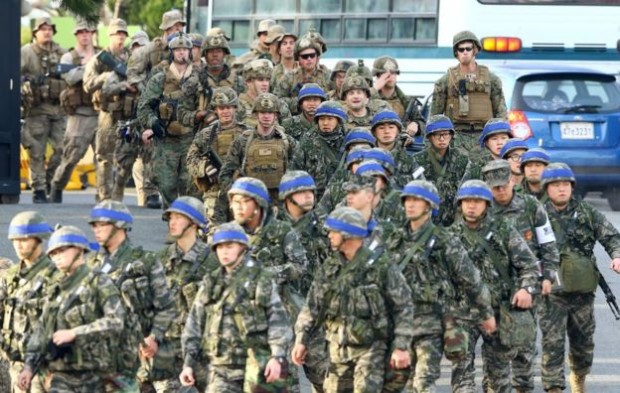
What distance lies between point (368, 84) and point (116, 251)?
6.18 metres

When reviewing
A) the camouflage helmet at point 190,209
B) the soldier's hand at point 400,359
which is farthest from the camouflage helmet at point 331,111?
the soldier's hand at point 400,359

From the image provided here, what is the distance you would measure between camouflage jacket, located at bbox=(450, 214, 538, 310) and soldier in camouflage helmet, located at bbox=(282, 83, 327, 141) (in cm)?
377

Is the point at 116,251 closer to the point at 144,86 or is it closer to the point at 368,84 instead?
the point at 368,84

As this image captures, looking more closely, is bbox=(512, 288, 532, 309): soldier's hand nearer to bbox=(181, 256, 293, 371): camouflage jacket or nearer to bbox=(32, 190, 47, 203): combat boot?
bbox=(181, 256, 293, 371): camouflage jacket

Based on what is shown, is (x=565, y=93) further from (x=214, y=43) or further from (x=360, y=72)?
(x=214, y=43)

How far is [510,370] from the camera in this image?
14.7 m

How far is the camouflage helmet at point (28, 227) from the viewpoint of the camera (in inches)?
501

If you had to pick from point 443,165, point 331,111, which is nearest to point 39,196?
point 331,111

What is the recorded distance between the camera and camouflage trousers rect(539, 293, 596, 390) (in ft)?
49.9

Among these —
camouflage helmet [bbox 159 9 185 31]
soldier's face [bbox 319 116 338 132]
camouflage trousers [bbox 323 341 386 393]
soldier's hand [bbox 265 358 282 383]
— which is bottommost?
camouflage trousers [bbox 323 341 386 393]

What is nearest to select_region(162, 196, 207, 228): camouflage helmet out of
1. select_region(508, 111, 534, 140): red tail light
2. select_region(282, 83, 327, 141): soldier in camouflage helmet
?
select_region(282, 83, 327, 141): soldier in camouflage helmet

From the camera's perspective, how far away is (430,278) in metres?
13.4

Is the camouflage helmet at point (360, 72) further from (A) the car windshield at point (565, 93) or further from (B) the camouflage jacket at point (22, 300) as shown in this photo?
(B) the camouflage jacket at point (22, 300)

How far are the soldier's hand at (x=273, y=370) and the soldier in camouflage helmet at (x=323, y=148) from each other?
5017 mm
